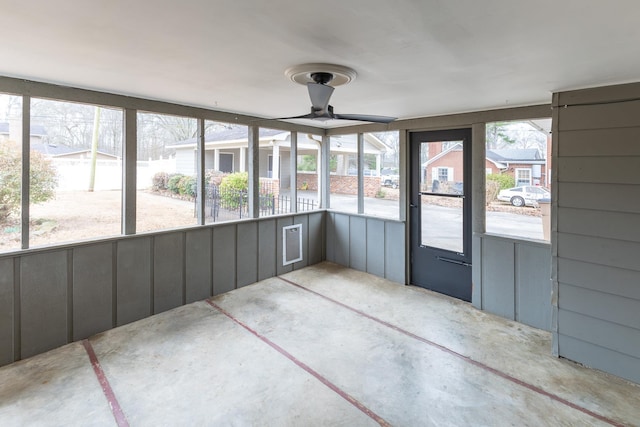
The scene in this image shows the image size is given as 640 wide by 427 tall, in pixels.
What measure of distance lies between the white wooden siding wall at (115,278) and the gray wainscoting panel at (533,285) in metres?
3.40

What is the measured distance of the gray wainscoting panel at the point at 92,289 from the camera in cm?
330

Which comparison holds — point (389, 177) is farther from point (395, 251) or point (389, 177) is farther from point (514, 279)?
point (514, 279)

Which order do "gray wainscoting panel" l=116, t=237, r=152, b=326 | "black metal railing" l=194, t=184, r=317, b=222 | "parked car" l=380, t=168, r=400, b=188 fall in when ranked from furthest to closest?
1. "parked car" l=380, t=168, r=400, b=188
2. "black metal railing" l=194, t=184, r=317, b=222
3. "gray wainscoting panel" l=116, t=237, r=152, b=326

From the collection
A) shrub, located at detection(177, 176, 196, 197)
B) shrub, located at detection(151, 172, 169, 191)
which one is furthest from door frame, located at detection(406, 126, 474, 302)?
shrub, located at detection(151, 172, 169, 191)

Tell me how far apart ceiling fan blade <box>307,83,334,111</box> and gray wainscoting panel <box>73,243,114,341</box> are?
263 centimetres

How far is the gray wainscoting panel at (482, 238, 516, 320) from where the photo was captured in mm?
3887

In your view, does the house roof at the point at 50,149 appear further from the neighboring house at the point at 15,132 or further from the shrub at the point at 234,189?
the shrub at the point at 234,189

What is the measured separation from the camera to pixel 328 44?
→ 6.72 ft

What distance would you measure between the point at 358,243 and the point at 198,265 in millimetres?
2611

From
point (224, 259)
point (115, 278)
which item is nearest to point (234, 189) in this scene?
point (224, 259)

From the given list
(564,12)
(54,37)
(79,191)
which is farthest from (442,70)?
(79,191)

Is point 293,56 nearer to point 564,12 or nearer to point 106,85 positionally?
point 564,12

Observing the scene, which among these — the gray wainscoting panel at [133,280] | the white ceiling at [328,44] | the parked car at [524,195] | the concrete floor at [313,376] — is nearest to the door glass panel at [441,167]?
the parked car at [524,195]

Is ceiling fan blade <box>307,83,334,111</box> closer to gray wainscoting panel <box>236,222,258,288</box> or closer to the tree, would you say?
gray wainscoting panel <box>236,222,258,288</box>
